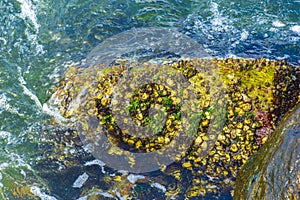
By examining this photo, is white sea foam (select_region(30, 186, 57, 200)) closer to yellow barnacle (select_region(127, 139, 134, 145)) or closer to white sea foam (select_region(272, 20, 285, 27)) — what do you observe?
yellow barnacle (select_region(127, 139, 134, 145))

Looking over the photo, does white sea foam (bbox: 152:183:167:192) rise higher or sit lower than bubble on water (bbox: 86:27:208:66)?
lower

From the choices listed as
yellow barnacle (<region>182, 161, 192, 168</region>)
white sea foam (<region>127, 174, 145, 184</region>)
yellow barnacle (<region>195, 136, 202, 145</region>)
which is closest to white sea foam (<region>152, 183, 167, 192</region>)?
white sea foam (<region>127, 174, 145, 184</region>)

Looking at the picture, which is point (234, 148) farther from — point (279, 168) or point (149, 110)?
point (279, 168)

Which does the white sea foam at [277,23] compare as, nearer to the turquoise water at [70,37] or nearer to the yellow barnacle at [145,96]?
the turquoise water at [70,37]

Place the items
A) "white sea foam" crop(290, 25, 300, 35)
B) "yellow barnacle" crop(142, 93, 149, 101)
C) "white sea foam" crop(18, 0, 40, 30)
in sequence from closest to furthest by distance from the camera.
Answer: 1. "yellow barnacle" crop(142, 93, 149, 101)
2. "white sea foam" crop(290, 25, 300, 35)
3. "white sea foam" crop(18, 0, 40, 30)

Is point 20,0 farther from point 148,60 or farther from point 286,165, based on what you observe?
point 286,165

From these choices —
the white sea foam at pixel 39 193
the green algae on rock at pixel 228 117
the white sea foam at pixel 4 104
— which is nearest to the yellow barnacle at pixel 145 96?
the green algae on rock at pixel 228 117

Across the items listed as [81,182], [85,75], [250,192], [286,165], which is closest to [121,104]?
[85,75]
